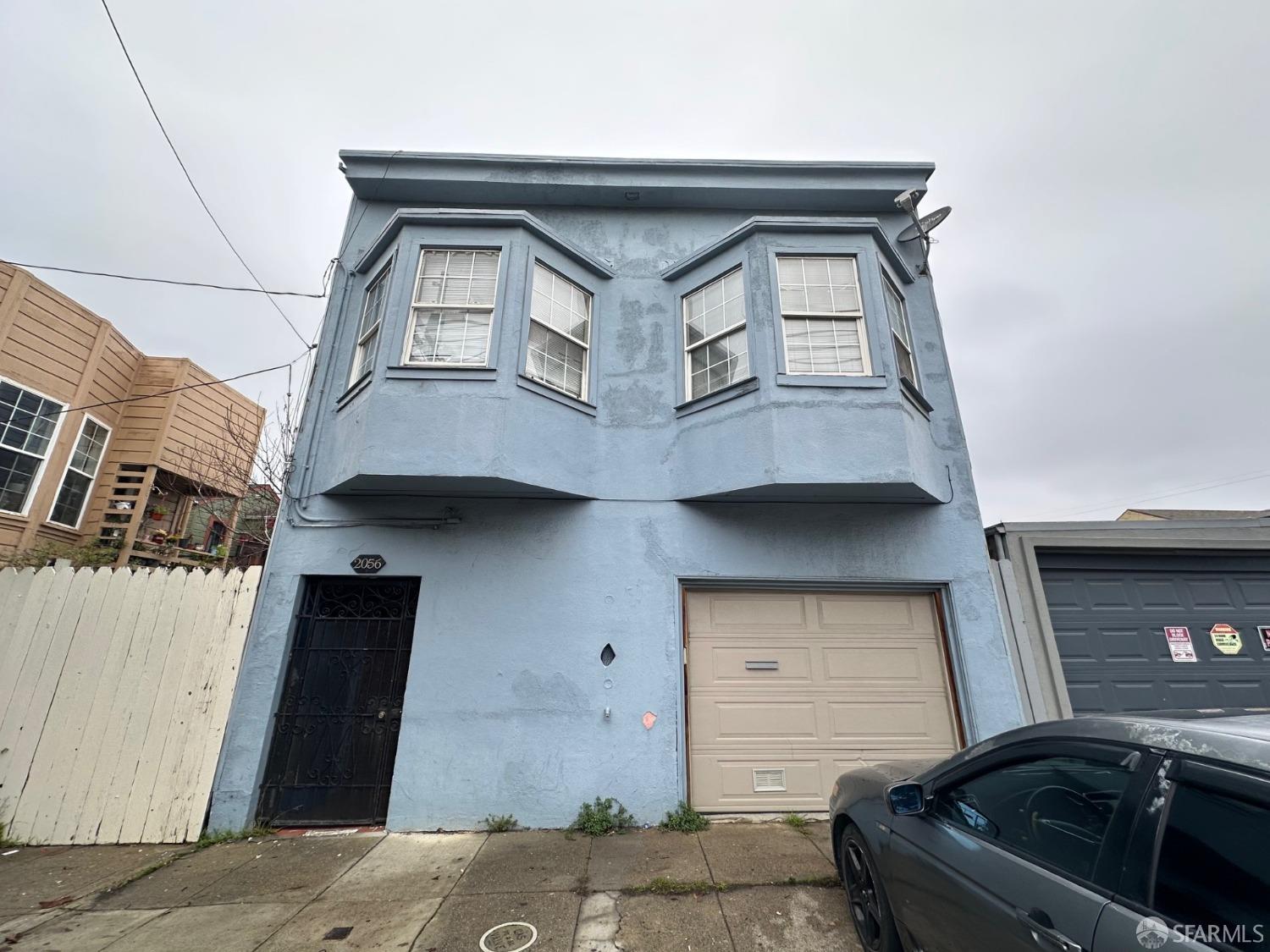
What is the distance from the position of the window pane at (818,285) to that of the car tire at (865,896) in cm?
510

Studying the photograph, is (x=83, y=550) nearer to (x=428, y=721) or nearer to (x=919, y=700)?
(x=428, y=721)

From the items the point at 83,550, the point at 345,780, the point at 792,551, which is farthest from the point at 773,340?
the point at 83,550

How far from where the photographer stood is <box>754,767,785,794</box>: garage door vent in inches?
208

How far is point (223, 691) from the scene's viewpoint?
16.5 feet

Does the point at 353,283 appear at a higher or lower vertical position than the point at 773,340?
higher

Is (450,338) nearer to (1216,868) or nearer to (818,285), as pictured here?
(818,285)

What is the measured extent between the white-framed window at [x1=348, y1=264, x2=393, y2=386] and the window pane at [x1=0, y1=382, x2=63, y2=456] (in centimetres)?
773

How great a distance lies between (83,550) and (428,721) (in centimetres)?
821

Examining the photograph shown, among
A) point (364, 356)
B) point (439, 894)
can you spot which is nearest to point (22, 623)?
point (364, 356)

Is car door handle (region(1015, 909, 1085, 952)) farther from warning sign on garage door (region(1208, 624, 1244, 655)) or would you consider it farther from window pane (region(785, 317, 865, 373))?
warning sign on garage door (region(1208, 624, 1244, 655))

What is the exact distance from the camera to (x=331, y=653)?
541cm

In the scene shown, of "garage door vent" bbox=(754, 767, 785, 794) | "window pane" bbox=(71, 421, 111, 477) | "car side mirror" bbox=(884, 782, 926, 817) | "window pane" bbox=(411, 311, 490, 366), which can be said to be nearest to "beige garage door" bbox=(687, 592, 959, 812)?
"garage door vent" bbox=(754, 767, 785, 794)

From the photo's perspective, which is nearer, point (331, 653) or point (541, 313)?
point (331, 653)

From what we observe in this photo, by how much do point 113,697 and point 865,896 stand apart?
6.49 meters
